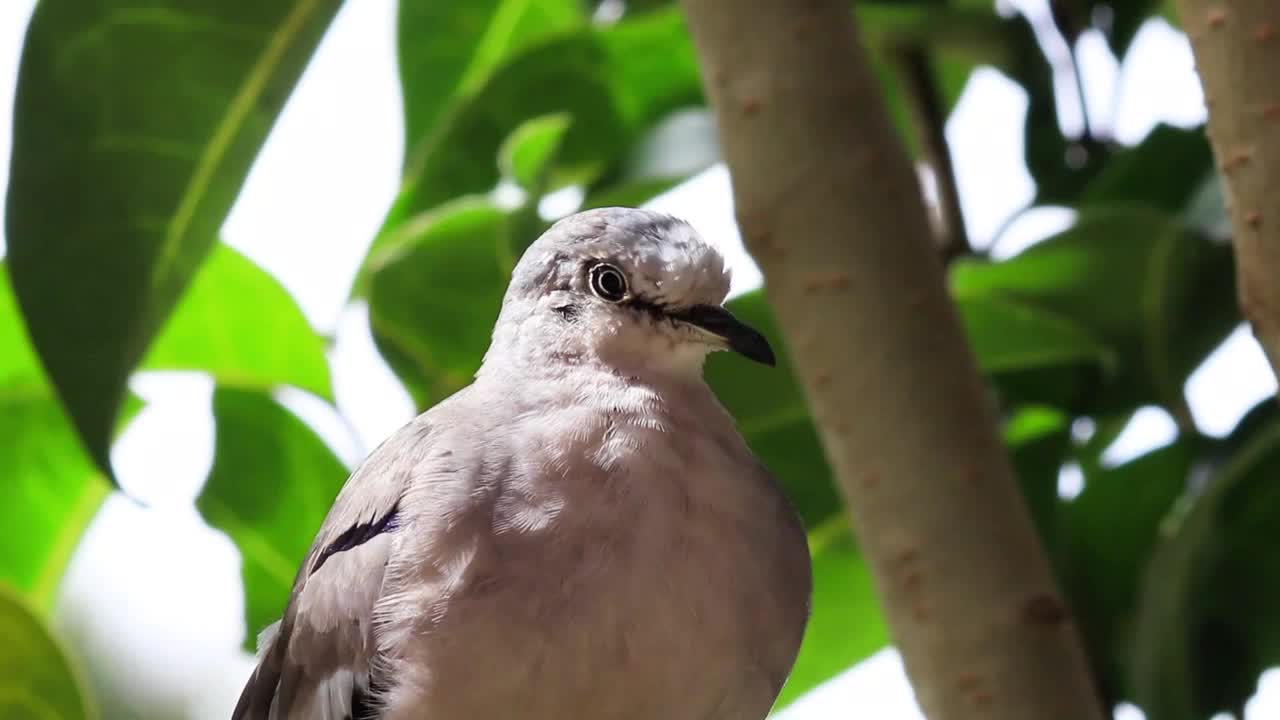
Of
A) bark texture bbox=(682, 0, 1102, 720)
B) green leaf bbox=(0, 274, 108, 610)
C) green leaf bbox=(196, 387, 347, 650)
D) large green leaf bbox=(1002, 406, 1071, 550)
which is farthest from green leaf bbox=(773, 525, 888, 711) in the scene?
green leaf bbox=(0, 274, 108, 610)

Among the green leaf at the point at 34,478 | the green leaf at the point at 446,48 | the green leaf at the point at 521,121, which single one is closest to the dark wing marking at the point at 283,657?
the green leaf at the point at 34,478

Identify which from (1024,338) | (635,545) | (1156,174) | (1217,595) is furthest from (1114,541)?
(635,545)

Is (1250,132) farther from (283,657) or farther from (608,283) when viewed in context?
(283,657)

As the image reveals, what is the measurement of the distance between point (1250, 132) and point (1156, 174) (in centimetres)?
70

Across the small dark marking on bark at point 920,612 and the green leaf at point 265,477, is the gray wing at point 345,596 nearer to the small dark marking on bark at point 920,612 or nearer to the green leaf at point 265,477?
the small dark marking on bark at point 920,612

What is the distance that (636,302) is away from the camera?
39.7 inches

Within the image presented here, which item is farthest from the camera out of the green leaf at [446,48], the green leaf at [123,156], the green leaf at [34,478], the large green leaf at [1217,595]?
the green leaf at [446,48]

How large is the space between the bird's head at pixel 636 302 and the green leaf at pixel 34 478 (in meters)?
0.75

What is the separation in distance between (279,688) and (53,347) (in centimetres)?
36

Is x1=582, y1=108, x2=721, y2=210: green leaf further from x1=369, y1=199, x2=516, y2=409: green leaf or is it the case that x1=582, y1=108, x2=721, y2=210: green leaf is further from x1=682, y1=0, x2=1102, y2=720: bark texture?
x1=682, y1=0, x2=1102, y2=720: bark texture

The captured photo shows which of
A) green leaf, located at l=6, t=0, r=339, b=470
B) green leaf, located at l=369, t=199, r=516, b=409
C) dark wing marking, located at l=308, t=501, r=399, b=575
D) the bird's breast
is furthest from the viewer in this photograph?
green leaf, located at l=369, t=199, r=516, b=409

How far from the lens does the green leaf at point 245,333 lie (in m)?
1.55

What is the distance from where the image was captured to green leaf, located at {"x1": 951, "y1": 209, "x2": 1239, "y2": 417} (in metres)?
1.41

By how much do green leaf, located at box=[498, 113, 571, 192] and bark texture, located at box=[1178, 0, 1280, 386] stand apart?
30.6 inches
